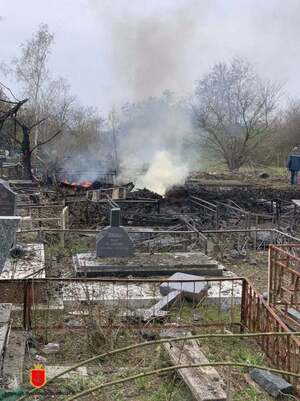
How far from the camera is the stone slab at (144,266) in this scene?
34.7 feet

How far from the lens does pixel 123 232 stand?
36.9 ft

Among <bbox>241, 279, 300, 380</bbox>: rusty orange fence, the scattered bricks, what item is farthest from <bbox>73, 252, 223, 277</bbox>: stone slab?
the scattered bricks

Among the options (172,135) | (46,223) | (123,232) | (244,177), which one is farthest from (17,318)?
(172,135)

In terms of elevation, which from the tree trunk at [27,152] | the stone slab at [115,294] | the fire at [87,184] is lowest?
the stone slab at [115,294]

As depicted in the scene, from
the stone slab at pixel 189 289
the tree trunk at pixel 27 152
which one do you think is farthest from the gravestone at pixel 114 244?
the tree trunk at pixel 27 152

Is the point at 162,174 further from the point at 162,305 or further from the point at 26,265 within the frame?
the point at 162,305

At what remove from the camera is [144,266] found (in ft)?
35.1

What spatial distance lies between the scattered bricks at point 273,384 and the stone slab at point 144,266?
5029 millimetres

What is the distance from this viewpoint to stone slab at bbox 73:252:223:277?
10586 millimetres

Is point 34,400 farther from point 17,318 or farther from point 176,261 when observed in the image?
point 176,261

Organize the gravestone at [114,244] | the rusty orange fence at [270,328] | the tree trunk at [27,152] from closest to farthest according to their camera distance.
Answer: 1. the rusty orange fence at [270,328]
2. the gravestone at [114,244]
3. the tree trunk at [27,152]

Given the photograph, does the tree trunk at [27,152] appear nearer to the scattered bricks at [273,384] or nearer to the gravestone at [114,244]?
the gravestone at [114,244]

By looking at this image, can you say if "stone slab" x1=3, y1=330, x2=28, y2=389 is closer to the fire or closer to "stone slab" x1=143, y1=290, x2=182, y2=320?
"stone slab" x1=143, y1=290, x2=182, y2=320

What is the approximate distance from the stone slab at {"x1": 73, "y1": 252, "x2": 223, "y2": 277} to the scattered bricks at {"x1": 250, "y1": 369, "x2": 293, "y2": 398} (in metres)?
5.03
